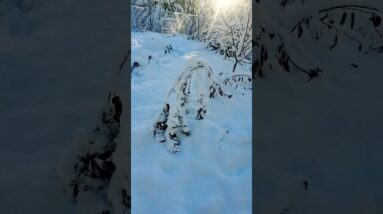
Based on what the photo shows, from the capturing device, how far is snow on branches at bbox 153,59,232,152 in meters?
1.95

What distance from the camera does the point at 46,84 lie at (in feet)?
4.70

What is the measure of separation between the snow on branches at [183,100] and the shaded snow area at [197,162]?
35mm

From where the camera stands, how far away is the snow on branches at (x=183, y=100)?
6.39 feet
